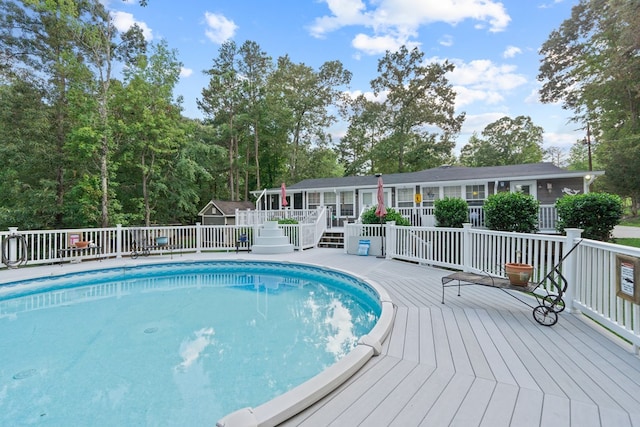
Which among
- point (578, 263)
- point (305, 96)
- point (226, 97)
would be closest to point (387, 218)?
point (578, 263)

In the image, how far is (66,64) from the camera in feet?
45.5

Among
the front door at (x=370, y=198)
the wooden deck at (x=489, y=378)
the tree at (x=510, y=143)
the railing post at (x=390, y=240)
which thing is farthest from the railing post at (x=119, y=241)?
the tree at (x=510, y=143)

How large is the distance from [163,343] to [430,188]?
14727mm

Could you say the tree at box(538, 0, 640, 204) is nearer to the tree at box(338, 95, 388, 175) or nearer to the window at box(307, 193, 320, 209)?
the tree at box(338, 95, 388, 175)

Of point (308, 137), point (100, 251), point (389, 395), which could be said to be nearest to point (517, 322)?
point (389, 395)

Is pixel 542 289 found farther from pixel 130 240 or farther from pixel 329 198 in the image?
pixel 329 198

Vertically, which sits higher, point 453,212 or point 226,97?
point 226,97

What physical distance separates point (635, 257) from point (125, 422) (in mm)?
4990

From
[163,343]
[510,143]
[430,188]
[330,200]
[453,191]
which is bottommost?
[163,343]

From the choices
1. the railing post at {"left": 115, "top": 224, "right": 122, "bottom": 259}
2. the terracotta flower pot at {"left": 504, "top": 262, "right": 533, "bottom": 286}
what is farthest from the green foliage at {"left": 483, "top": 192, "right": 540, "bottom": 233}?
the railing post at {"left": 115, "top": 224, "right": 122, "bottom": 259}

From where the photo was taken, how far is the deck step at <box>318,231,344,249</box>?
13.3 m

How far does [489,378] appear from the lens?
2.52 metres

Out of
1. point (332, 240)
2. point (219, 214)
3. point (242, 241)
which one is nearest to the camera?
point (242, 241)

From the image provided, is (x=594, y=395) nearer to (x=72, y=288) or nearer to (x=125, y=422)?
(x=125, y=422)
